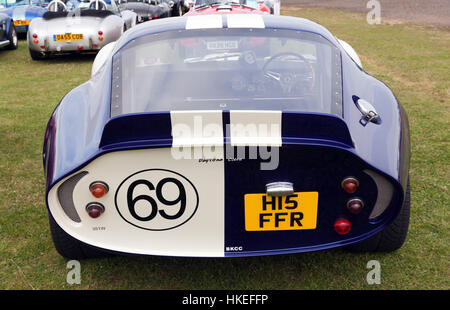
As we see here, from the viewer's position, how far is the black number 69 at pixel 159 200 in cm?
211

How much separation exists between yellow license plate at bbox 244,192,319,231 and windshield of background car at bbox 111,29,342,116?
1.52ft

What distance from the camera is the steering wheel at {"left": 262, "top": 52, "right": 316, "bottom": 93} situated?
8.57 feet

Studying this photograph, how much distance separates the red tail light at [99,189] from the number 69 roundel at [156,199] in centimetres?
6

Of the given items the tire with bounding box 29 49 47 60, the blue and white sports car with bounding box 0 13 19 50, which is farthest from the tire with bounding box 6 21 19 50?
the tire with bounding box 29 49 47 60

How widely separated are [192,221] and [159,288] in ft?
1.88

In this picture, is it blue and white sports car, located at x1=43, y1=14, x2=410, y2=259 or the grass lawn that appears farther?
the grass lawn

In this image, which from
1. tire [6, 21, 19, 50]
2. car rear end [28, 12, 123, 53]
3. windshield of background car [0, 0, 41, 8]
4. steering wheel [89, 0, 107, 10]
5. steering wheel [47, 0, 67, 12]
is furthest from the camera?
windshield of background car [0, 0, 41, 8]

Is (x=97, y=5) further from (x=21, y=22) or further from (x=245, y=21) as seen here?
(x=245, y=21)

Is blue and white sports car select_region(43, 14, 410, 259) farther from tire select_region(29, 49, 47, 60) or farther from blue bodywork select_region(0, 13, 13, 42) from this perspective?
blue bodywork select_region(0, 13, 13, 42)

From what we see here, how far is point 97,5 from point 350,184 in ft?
26.4

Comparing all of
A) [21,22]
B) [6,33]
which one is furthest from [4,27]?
[21,22]

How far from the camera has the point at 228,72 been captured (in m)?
2.64

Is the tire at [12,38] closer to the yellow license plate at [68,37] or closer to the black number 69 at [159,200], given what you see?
the yellow license plate at [68,37]

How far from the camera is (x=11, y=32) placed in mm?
8828
